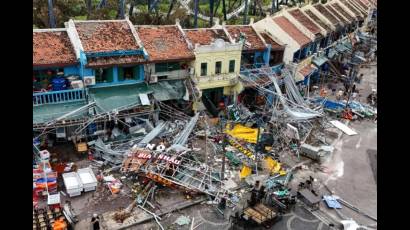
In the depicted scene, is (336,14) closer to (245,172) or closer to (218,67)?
(218,67)

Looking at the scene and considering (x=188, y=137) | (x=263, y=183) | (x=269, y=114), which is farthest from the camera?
(x=269, y=114)

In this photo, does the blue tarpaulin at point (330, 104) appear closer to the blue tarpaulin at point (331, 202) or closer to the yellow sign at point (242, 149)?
the yellow sign at point (242, 149)

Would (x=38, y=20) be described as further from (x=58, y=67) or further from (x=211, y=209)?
(x=211, y=209)

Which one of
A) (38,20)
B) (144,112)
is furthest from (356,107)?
(38,20)

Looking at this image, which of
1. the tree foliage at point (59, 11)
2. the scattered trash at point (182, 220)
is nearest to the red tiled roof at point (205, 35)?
the scattered trash at point (182, 220)

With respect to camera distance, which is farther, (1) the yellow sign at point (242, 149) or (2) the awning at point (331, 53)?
(2) the awning at point (331, 53)

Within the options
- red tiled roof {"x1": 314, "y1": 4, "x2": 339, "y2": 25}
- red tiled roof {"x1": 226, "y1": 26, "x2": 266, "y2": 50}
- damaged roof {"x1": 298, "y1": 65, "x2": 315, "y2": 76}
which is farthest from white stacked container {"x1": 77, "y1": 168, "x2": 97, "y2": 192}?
red tiled roof {"x1": 314, "y1": 4, "x2": 339, "y2": 25}

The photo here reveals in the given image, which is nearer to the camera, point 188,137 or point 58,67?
point 58,67
